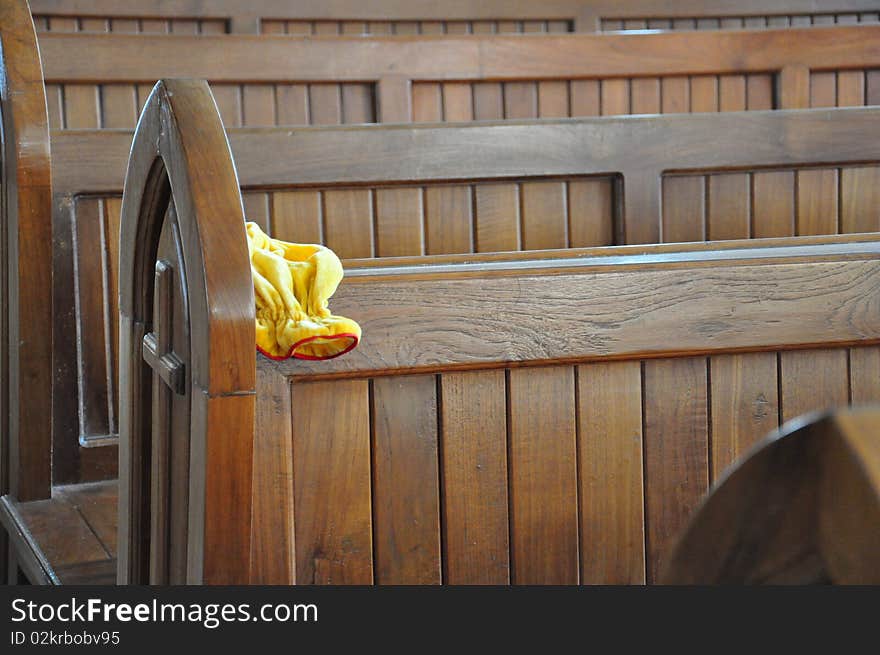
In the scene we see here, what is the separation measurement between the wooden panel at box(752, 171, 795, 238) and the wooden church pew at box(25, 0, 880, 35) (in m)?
1.29

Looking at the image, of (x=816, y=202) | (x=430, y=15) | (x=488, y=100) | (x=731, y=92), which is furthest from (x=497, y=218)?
(x=430, y=15)

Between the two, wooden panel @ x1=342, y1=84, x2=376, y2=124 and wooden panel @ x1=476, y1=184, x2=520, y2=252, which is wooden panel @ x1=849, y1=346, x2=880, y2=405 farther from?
wooden panel @ x1=342, y1=84, x2=376, y2=124

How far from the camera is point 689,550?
0.76 feet

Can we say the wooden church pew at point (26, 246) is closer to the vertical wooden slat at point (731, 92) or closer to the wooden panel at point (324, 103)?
the wooden panel at point (324, 103)

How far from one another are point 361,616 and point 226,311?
0.22 metres

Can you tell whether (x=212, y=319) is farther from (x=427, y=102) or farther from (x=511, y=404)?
(x=427, y=102)

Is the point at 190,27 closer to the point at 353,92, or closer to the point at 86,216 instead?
the point at 353,92

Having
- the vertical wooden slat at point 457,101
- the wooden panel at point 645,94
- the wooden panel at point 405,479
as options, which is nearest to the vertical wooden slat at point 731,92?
the wooden panel at point 645,94

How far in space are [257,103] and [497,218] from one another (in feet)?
2.05

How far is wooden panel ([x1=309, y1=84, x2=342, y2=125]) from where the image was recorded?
1.75m

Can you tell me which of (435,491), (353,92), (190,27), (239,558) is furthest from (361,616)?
(190,27)

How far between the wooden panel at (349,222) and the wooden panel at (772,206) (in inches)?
18.5

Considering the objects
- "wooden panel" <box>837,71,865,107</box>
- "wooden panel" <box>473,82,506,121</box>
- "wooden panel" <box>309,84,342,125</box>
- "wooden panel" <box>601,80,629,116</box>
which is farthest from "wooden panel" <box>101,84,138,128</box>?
"wooden panel" <box>837,71,865,107</box>

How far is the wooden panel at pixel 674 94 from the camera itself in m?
1.90
